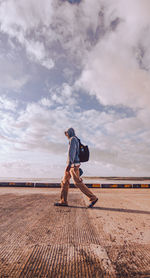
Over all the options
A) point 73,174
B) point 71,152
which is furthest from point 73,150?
point 73,174

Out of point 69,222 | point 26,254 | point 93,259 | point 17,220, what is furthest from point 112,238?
point 17,220

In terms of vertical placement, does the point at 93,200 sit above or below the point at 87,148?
below

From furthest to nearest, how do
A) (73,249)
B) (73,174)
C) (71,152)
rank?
(71,152), (73,174), (73,249)

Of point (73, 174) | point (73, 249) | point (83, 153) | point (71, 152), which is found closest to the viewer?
point (73, 249)

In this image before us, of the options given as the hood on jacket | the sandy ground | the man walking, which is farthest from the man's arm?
the sandy ground

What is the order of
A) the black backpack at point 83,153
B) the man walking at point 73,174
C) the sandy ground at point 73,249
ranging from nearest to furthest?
the sandy ground at point 73,249
the man walking at point 73,174
the black backpack at point 83,153

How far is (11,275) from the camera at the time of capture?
3.12 feet

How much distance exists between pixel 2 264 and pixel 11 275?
0.17 meters

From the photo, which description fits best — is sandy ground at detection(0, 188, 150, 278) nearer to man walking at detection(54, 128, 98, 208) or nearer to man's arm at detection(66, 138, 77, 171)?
man walking at detection(54, 128, 98, 208)

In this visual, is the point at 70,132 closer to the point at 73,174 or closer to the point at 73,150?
the point at 73,150

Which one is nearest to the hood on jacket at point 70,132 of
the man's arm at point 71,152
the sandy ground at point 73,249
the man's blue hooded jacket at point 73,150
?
the man's blue hooded jacket at point 73,150

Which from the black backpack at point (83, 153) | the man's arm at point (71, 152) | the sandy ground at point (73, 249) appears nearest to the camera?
the sandy ground at point (73, 249)

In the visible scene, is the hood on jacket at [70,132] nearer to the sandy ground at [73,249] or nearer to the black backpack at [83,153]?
the black backpack at [83,153]

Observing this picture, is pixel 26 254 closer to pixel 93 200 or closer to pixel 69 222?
pixel 69 222
